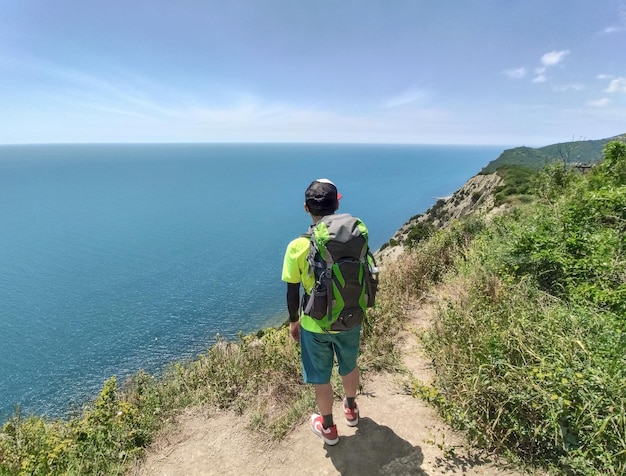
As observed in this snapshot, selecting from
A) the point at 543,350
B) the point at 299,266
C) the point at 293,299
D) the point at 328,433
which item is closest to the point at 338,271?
the point at 299,266

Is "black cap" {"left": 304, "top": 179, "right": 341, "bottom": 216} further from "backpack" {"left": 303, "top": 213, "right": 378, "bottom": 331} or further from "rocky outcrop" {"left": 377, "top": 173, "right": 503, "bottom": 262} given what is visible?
"rocky outcrop" {"left": 377, "top": 173, "right": 503, "bottom": 262}

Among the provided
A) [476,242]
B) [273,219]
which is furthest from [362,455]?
[273,219]

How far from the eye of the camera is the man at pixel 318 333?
9.25 ft

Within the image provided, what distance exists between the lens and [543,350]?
9.91 ft

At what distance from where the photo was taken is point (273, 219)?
80.2m

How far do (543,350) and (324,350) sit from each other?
6.48ft

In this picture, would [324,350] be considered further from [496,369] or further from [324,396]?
[496,369]

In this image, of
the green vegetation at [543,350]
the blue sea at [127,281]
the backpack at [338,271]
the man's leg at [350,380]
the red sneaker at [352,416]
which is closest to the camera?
the green vegetation at [543,350]

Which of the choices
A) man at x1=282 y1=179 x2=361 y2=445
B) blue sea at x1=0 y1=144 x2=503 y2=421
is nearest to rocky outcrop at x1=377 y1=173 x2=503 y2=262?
blue sea at x1=0 y1=144 x2=503 y2=421

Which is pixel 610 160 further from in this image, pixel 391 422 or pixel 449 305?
pixel 391 422

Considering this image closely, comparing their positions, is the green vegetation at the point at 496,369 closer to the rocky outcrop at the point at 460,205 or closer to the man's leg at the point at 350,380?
the man's leg at the point at 350,380

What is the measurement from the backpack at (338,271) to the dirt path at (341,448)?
1.39m

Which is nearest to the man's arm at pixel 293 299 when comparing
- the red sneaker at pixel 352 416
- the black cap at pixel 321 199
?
the black cap at pixel 321 199

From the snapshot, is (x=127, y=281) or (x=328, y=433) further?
(x=127, y=281)
